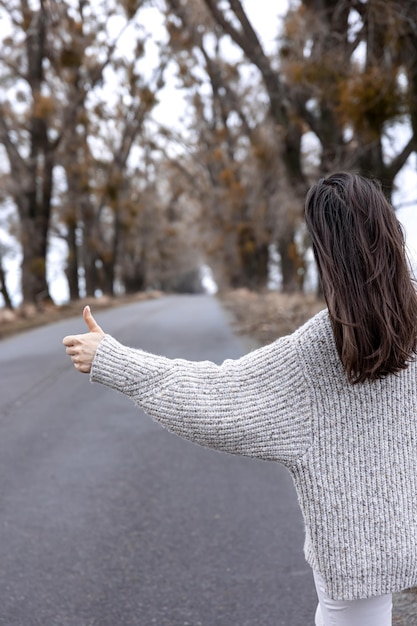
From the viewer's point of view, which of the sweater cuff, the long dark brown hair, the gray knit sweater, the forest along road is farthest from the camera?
the forest along road

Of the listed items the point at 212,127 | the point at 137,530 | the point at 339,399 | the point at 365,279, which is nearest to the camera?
the point at 365,279

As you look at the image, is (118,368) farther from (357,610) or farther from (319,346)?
(357,610)

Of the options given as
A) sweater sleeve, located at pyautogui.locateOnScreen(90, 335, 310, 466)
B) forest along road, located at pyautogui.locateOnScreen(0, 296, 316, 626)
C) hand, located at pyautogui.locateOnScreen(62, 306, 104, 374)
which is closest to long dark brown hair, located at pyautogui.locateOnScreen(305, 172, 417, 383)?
sweater sleeve, located at pyautogui.locateOnScreen(90, 335, 310, 466)

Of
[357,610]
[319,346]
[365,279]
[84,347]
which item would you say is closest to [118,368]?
[84,347]

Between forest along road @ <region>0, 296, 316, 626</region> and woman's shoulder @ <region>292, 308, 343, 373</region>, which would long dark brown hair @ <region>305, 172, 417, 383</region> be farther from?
forest along road @ <region>0, 296, 316, 626</region>

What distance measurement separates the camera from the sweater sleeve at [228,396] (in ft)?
6.79

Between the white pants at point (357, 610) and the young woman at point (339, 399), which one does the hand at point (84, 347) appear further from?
the white pants at point (357, 610)

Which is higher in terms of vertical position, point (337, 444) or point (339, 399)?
point (339, 399)

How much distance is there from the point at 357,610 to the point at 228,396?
27.4 inches

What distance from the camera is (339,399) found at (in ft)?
6.64

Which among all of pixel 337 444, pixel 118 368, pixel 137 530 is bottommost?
pixel 137 530

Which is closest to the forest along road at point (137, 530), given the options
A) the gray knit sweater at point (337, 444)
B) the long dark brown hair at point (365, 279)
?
the gray knit sweater at point (337, 444)

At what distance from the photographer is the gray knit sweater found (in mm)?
2023

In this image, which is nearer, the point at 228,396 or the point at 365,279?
the point at 365,279
